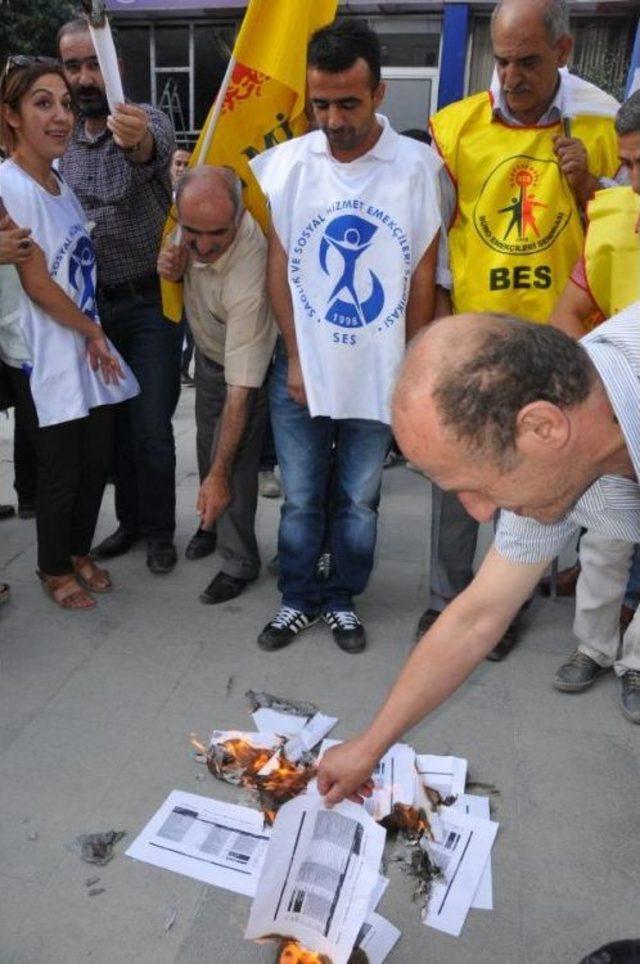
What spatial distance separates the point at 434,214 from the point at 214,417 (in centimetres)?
122

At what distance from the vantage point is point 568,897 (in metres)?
1.93

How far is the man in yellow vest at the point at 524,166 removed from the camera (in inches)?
97.1

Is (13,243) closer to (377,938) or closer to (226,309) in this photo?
(226,309)

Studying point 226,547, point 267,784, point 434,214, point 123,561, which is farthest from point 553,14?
point 123,561

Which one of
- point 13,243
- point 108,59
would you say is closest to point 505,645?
point 13,243

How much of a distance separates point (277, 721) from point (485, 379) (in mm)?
1666

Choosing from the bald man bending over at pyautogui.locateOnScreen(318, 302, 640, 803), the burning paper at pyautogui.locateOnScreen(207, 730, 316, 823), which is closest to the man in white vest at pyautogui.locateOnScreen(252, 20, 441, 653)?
the burning paper at pyautogui.locateOnScreen(207, 730, 316, 823)

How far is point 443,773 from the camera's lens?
90.0 inches

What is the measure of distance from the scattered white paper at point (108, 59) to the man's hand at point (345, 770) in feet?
7.02

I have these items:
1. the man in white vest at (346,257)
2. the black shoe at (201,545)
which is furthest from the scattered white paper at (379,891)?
the black shoe at (201,545)

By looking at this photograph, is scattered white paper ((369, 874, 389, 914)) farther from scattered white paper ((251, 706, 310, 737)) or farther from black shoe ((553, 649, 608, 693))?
black shoe ((553, 649, 608, 693))

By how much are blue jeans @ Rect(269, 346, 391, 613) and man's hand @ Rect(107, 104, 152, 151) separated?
87 cm

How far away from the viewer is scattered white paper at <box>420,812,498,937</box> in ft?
6.12

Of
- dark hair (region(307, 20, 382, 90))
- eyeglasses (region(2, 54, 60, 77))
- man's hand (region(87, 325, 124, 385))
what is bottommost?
man's hand (region(87, 325, 124, 385))
